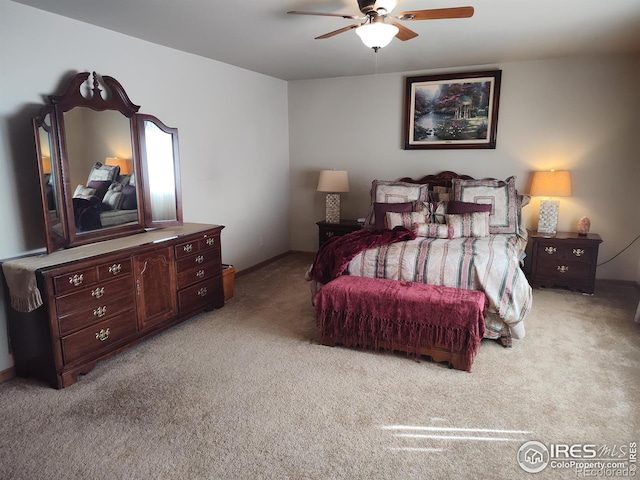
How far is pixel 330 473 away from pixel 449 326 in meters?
1.32

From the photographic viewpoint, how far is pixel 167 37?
3.51 metres

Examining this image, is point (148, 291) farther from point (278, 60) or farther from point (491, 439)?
point (278, 60)

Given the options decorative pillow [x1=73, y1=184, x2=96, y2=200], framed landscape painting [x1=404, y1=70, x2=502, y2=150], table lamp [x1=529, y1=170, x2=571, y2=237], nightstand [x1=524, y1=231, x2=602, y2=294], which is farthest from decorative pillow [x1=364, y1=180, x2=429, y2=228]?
decorative pillow [x1=73, y1=184, x2=96, y2=200]

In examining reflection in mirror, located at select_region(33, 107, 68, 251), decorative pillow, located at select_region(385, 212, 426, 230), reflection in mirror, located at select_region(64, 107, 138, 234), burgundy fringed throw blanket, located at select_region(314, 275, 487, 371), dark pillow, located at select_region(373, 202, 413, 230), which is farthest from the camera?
dark pillow, located at select_region(373, 202, 413, 230)

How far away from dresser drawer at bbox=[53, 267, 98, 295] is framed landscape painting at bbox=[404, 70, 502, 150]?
12.9 feet

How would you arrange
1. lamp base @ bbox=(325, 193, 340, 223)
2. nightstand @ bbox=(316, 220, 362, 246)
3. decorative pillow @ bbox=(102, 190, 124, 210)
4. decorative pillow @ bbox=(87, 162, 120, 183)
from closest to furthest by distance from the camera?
decorative pillow @ bbox=(87, 162, 120, 183), decorative pillow @ bbox=(102, 190, 124, 210), nightstand @ bbox=(316, 220, 362, 246), lamp base @ bbox=(325, 193, 340, 223)

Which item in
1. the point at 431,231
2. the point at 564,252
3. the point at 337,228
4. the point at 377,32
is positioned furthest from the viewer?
the point at 337,228

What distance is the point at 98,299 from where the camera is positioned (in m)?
2.77

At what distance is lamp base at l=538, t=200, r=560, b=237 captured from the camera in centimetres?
444

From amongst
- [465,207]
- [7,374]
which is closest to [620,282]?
[465,207]

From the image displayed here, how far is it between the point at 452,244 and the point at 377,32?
6.14 feet

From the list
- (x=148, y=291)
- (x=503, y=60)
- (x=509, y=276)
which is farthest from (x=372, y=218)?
(x=148, y=291)

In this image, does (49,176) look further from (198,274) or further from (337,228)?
(337,228)

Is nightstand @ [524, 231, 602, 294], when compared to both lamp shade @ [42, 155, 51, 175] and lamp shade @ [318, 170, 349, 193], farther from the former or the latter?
lamp shade @ [42, 155, 51, 175]
